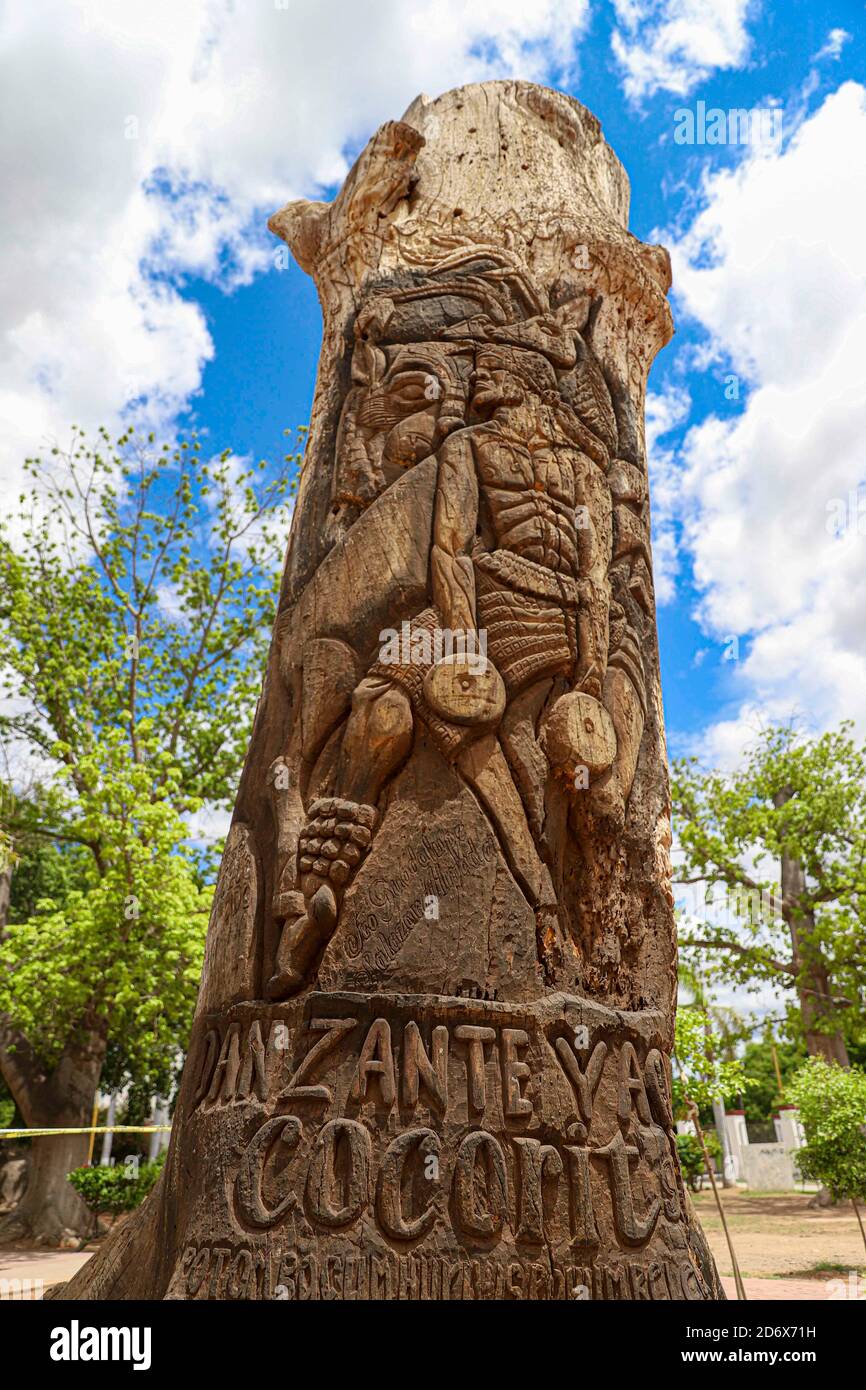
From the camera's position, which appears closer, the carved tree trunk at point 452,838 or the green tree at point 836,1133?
the carved tree trunk at point 452,838

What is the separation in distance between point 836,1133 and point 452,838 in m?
10.0

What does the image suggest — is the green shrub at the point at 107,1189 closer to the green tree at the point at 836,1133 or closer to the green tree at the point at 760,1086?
the green tree at the point at 836,1133

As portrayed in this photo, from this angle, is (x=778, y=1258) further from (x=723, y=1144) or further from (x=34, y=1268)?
(x=723, y=1144)

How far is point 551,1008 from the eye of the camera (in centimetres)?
352

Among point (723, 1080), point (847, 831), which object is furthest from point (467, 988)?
point (847, 831)

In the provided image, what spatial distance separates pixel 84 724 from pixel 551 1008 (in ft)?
44.1

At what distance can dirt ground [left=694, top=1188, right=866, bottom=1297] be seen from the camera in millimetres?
11398

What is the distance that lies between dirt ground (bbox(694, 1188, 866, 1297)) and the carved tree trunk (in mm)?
7975

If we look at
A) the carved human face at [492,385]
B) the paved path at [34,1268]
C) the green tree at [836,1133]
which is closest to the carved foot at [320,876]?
the carved human face at [492,385]

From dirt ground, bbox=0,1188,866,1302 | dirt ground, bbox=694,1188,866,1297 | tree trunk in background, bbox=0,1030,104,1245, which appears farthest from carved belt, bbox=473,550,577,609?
tree trunk in background, bbox=0,1030,104,1245

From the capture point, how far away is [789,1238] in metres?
14.7

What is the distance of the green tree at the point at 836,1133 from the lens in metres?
11.3

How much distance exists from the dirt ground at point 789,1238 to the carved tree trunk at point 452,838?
314 inches

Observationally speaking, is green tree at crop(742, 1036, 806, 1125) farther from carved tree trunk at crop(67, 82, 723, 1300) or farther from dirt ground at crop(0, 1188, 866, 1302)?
carved tree trunk at crop(67, 82, 723, 1300)
